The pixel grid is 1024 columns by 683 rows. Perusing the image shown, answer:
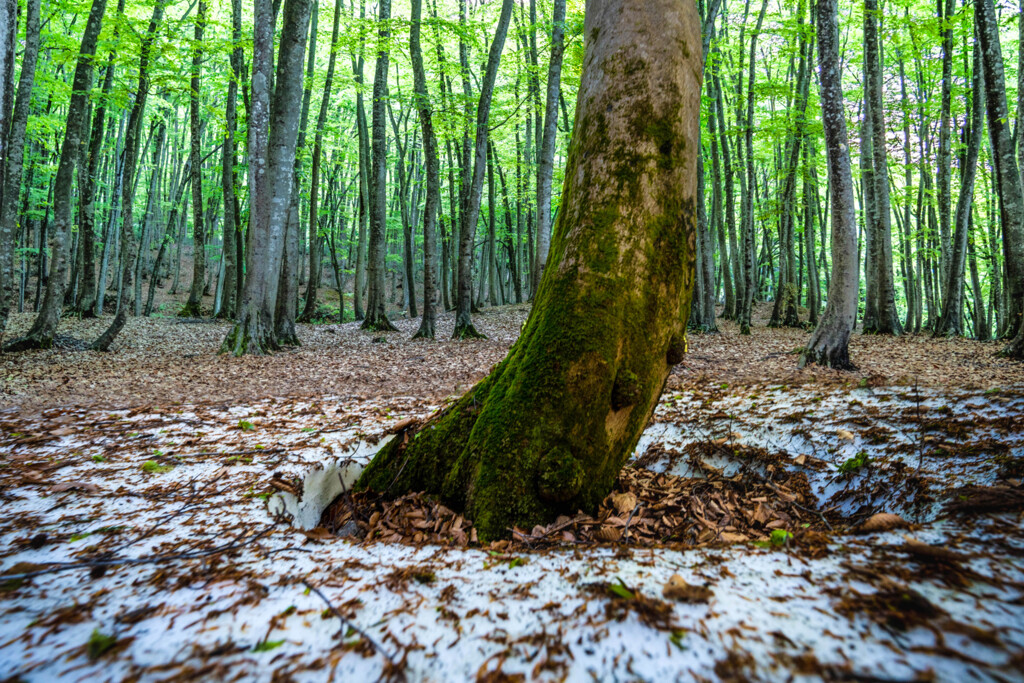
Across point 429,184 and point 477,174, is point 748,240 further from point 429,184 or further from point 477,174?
point 429,184

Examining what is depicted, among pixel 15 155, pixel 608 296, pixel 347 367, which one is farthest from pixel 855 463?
pixel 15 155

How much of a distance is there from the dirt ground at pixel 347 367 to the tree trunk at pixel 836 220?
53cm

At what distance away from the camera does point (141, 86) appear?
11109mm

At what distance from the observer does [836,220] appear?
6609mm

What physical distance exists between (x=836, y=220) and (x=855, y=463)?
16.6ft

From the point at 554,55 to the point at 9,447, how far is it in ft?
37.6

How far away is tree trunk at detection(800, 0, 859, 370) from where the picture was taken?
6.52m

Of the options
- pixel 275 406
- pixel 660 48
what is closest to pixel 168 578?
pixel 660 48

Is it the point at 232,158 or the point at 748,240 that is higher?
the point at 232,158

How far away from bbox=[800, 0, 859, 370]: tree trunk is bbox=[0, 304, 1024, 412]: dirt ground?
1.74 feet

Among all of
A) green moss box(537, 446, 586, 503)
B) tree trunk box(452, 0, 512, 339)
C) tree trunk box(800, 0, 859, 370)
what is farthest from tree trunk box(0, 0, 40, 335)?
tree trunk box(800, 0, 859, 370)

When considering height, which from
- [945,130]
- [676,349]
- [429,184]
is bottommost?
[676,349]

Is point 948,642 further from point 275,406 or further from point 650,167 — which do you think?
point 275,406

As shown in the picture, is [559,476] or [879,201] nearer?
[559,476]
